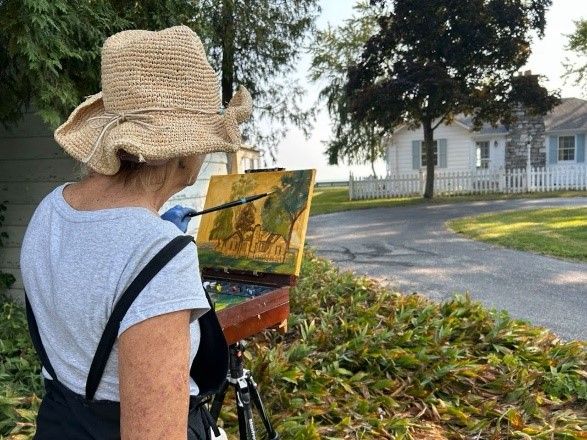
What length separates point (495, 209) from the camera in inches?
599

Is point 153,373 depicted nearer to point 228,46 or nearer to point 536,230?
point 228,46

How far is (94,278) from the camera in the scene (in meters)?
0.96

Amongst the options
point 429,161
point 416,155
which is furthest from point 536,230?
point 416,155

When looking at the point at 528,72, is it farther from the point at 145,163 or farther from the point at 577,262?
the point at 145,163

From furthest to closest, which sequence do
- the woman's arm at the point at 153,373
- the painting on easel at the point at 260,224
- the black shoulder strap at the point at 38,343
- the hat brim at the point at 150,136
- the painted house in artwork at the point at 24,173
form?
the painted house in artwork at the point at 24,173
the painting on easel at the point at 260,224
the black shoulder strap at the point at 38,343
the hat brim at the point at 150,136
the woman's arm at the point at 153,373

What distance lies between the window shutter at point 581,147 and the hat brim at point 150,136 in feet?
95.2

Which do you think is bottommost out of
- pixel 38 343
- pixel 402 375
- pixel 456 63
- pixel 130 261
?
pixel 402 375

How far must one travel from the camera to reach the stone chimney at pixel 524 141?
25750 mm

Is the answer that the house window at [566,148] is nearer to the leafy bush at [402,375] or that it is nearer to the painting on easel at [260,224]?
the leafy bush at [402,375]

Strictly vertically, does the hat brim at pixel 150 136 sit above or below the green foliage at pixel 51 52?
below

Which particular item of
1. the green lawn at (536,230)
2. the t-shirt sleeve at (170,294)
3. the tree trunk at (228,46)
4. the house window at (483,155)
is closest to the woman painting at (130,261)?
the t-shirt sleeve at (170,294)

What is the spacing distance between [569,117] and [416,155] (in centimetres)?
845

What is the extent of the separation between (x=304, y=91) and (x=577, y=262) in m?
8.58

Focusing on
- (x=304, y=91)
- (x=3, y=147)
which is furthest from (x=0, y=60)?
(x=304, y=91)
